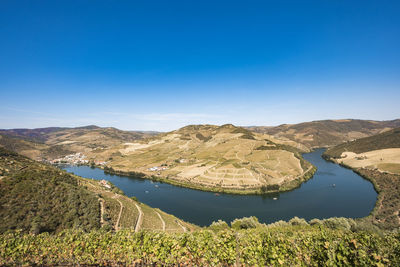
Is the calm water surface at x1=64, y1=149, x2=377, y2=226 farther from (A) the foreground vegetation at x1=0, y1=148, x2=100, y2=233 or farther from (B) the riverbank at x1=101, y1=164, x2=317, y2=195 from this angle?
(A) the foreground vegetation at x1=0, y1=148, x2=100, y2=233

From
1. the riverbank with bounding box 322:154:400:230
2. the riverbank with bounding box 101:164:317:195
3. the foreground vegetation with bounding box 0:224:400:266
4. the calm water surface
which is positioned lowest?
the calm water surface

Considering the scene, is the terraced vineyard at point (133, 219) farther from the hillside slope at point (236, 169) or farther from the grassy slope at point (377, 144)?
the grassy slope at point (377, 144)

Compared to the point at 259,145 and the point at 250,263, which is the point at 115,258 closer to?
the point at 250,263

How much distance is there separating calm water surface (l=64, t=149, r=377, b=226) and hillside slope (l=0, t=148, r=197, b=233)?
24019mm

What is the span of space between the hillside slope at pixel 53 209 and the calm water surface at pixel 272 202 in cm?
2402

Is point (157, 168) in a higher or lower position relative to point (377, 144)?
lower

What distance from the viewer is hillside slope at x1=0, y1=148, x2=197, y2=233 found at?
3816 centimetres

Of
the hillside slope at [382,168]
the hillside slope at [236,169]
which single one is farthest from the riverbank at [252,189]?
the hillside slope at [382,168]

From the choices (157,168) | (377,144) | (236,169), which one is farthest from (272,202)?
(377,144)

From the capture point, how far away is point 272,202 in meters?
82.4

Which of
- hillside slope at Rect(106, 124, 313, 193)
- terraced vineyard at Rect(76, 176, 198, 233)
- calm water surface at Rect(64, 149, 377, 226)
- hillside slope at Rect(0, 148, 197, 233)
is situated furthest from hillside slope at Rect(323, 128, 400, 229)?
hillside slope at Rect(0, 148, 197, 233)

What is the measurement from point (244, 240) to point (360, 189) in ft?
409

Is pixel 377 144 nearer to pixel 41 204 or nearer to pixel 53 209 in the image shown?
pixel 53 209

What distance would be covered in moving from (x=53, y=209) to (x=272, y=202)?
8683 cm
